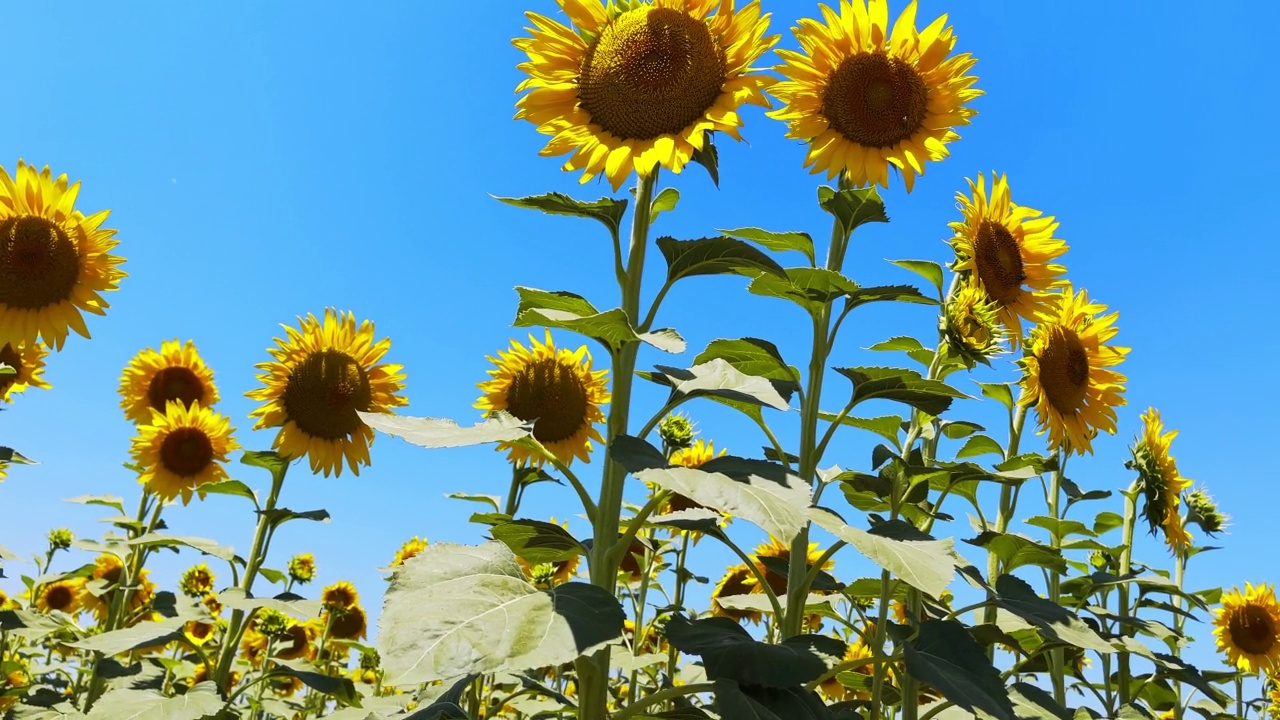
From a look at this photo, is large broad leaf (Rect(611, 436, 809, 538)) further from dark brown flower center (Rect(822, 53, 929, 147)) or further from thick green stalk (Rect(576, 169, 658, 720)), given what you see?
dark brown flower center (Rect(822, 53, 929, 147))

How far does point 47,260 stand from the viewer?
13.9ft

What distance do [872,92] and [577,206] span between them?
4.34 feet

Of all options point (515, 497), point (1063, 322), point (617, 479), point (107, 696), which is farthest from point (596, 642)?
point (1063, 322)

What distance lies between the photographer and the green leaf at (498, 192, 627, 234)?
2.38 metres

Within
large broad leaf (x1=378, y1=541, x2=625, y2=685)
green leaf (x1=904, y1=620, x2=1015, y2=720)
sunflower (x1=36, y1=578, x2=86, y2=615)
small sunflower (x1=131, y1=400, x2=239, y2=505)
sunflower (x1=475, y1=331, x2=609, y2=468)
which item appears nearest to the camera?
large broad leaf (x1=378, y1=541, x2=625, y2=685)

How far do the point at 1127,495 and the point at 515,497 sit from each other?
3064 millimetres

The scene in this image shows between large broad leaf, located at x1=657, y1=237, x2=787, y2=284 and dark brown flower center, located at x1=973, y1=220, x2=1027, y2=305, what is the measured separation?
1376mm

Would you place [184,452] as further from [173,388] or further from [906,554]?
[906,554]

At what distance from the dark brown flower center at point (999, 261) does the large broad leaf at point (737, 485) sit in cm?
184

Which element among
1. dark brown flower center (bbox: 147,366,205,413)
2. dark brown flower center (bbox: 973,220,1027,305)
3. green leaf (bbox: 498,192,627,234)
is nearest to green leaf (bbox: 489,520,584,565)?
green leaf (bbox: 498,192,627,234)

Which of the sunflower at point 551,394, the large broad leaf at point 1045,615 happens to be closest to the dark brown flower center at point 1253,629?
the large broad leaf at point 1045,615

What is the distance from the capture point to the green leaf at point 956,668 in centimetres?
194

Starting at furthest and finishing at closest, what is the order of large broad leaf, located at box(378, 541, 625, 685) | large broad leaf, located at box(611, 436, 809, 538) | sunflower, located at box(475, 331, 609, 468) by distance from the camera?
sunflower, located at box(475, 331, 609, 468), large broad leaf, located at box(611, 436, 809, 538), large broad leaf, located at box(378, 541, 625, 685)

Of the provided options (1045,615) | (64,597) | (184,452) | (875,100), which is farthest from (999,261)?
(64,597)
